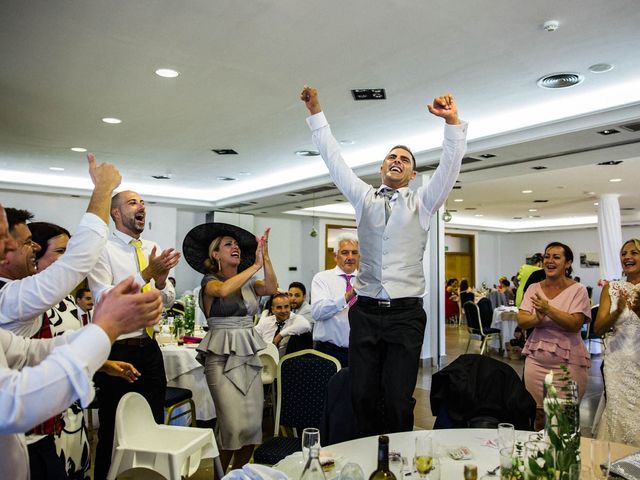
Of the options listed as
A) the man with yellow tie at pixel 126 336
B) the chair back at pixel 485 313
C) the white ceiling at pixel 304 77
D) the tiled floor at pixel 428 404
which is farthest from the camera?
the chair back at pixel 485 313

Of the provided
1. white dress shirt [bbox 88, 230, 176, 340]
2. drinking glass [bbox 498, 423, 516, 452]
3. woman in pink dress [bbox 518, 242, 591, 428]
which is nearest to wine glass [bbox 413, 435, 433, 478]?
drinking glass [bbox 498, 423, 516, 452]

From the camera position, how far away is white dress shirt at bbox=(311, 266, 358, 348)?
3.86 meters

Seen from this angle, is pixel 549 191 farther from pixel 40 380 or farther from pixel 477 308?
pixel 40 380

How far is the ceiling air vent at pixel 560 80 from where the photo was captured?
4539 mm

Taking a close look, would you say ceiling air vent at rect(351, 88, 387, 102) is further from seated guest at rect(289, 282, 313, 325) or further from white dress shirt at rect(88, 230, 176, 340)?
→ white dress shirt at rect(88, 230, 176, 340)

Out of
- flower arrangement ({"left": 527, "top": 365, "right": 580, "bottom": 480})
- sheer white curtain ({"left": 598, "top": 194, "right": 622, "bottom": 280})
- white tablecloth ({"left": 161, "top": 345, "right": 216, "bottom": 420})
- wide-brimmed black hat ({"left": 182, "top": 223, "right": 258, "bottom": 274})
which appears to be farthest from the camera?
sheer white curtain ({"left": 598, "top": 194, "right": 622, "bottom": 280})

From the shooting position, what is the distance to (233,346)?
2.95 m

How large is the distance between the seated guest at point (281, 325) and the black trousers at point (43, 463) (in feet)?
10.2

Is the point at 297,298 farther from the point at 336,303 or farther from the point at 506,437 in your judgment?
the point at 506,437

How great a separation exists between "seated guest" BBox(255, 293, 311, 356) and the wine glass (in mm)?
3463

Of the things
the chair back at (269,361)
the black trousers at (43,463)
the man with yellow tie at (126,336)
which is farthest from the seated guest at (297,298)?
the black trousers at (43,463)

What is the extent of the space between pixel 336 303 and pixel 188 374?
1.48m

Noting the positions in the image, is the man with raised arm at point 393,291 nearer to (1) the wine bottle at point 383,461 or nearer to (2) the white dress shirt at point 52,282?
(1) the wine bottle at point 383,461

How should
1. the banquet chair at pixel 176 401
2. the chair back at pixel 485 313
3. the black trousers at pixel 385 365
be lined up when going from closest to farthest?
1. the black trousers at pixel 385 365
2. the banquet chair at pixel 176 401
3. the chair back at pixel 485 313
